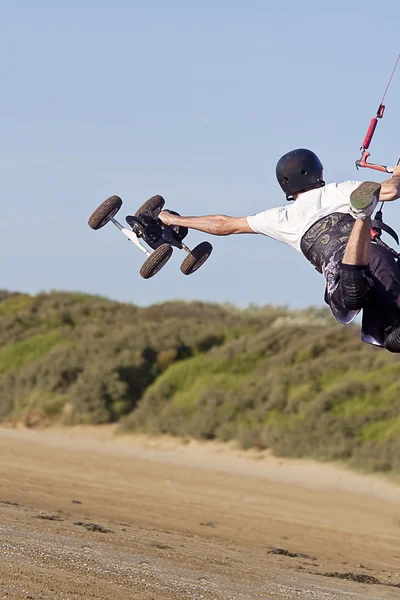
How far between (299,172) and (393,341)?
5.20 feet

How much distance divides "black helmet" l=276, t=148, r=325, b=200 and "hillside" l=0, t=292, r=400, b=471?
11.1 meters

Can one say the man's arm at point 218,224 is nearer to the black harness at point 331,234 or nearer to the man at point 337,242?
the man at point 337,242

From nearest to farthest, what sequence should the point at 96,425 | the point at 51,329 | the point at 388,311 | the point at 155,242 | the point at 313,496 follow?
the point at 388,311, the point at 155,242, the point at 313,496, the point at 96,425, the point at 51,329

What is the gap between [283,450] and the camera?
20172mm

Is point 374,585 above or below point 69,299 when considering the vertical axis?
below

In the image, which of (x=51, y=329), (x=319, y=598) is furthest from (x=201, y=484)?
(x=51, y=329)

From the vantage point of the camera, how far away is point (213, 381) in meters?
24.3

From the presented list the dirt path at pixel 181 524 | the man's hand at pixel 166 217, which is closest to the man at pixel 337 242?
the man's hand at pixel 166 217

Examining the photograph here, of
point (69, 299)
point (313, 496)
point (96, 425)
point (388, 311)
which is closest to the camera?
point (388, 311)

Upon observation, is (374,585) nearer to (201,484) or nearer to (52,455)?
(201,484)

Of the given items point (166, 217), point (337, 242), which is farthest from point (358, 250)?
point (166, 217)

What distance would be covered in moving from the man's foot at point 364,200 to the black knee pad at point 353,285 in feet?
1.44

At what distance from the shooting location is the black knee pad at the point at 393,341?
7.96 meters

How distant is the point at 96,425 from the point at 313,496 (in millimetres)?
7947
